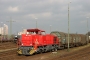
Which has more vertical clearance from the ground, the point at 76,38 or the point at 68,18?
the point at 68,18

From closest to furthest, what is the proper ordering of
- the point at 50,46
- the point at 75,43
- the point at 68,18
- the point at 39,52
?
the point at 39,52 < the point at 50,46 < the point at 68,18 < the point at 75,43

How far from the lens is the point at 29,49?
25641 mm

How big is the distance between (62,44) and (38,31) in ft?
40.2

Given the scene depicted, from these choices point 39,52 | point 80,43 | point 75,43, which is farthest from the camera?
point 80,43

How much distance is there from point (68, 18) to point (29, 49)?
36.1ft

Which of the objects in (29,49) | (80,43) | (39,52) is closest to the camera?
(29,49)

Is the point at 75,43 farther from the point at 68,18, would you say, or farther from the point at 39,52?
the point at 39,52

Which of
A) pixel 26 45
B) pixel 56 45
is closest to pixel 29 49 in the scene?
pixel 26 45

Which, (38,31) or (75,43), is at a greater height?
(38,31)

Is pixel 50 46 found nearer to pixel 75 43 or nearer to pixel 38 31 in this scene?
pixel 38 31

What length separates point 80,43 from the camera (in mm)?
51781

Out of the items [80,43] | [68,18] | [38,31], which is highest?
[68,18]

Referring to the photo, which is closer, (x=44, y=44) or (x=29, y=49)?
(x=29, y=49)

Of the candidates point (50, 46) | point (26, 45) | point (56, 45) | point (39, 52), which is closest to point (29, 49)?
point (26, 45)
